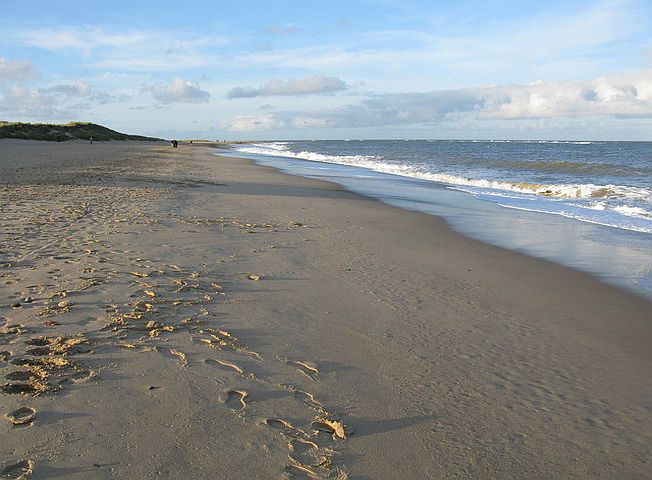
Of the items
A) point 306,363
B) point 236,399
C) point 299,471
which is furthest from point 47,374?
point 299,471

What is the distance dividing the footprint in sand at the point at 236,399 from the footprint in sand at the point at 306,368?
0.58m

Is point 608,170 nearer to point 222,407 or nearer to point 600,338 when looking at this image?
point 600,338

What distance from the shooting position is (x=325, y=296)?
20.4 ft

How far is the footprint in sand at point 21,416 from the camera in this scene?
319 centimetres

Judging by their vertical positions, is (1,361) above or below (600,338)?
above

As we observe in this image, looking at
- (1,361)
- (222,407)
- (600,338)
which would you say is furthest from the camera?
(600,338)

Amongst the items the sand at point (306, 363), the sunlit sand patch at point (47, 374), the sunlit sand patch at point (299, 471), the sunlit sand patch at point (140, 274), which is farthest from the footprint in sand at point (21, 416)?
the sunlit sand patch at point (140, 274)

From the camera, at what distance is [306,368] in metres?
4.26

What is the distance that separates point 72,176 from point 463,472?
19232 millimetres

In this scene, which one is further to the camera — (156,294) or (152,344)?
(156,294)

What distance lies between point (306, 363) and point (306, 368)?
0.34 feet

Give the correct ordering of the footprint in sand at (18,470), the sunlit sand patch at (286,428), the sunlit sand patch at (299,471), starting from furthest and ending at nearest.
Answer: the sunlit sand patch at (286,428), the sunlit sand patch at (299,471), the footprint in sand at (18,470)

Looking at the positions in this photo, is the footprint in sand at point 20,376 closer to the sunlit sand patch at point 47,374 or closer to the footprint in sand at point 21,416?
the sunlit sand patch at point 47,374

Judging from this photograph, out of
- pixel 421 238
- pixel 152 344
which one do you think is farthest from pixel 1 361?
pixel 421 238
